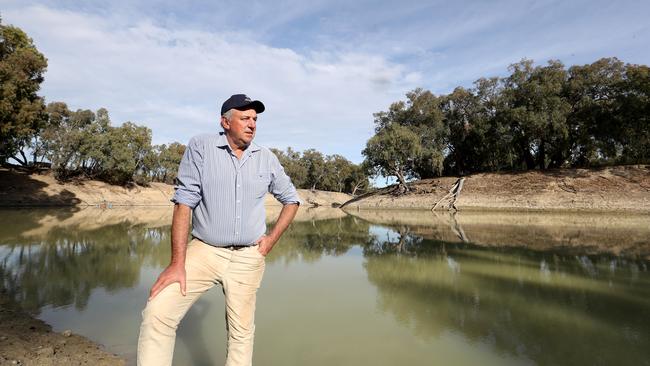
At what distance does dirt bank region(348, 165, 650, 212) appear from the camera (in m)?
30.8

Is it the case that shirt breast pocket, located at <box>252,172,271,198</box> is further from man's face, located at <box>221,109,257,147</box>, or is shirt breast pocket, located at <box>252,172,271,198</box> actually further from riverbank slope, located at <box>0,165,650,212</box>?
riverbank slope, located at <box>0,165,650,212</box>

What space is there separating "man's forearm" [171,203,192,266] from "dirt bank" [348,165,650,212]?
3699cm

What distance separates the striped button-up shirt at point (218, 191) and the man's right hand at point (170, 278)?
1.04ft

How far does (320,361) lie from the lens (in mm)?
4332

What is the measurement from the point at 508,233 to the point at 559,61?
105 ft

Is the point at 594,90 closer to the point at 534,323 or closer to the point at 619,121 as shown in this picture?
the point at 619,121

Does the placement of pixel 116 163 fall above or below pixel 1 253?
above

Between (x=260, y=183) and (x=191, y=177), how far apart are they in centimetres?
57

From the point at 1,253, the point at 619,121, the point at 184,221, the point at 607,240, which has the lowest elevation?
the point at 1,253

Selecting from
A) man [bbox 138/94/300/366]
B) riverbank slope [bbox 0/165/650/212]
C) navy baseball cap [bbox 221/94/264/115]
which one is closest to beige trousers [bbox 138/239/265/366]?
man [bbox 138/94/300/366]

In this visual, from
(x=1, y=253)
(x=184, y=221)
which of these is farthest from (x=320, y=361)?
(x=1, y=253)

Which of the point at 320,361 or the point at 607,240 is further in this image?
the point at 607,240

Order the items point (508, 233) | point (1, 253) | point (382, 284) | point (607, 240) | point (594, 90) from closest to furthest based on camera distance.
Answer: point (382, 284) < point (1, 253) < point (607, 240) < point (508, 233) < point (594, 90)

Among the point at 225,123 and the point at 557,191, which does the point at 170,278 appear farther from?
the point at 557,191
